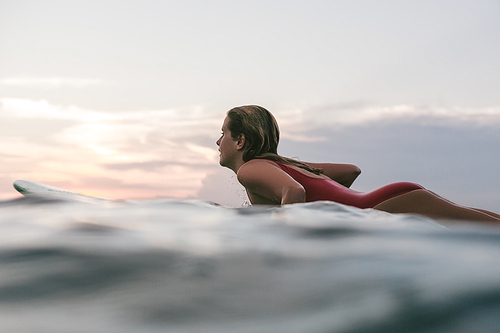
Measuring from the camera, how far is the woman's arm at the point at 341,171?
14.5ft

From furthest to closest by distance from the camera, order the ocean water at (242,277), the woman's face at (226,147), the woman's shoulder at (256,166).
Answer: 1. the woman's face at (226,147)
2. the woman's shoulder at (256,166)
3. the ocean water at (242,277)

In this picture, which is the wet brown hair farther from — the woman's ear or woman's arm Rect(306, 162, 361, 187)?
woman's arm Rect(306, 162, 361, 187)

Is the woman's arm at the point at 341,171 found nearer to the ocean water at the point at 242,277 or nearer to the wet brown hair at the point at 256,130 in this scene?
the wet brown hair at the point at 256,130

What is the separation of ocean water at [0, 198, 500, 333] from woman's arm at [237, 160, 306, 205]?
115cm

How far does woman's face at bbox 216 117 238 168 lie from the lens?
419 centimetres

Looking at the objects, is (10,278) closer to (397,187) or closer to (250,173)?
(250,173)

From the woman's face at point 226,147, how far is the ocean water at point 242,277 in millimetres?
2390

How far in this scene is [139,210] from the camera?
86.4 inches

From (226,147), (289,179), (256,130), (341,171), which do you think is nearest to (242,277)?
(289,179)

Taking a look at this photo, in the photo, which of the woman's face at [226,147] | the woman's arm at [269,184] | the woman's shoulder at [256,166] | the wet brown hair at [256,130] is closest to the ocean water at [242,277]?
the woman's arm at [269,184]

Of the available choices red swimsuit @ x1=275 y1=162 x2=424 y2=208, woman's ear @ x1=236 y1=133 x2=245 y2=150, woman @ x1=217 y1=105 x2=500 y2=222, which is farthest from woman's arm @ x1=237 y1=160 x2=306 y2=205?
woman's ear @ x1=236 y1=133 x2=245 y2=150

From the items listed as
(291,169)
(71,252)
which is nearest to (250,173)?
(291,169)

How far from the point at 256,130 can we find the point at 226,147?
39cm

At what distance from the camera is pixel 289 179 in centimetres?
312
